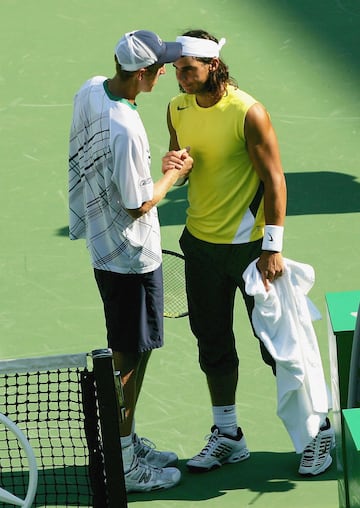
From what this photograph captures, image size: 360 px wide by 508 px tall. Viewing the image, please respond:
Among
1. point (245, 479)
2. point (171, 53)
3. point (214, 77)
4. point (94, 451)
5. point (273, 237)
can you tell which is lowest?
point (245, 479)

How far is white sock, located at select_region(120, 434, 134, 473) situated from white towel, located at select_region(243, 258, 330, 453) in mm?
572

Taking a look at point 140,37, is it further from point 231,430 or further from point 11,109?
point 11,109

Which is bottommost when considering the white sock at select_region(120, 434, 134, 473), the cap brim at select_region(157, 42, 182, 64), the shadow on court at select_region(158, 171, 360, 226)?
the white sock at select_region(120, 434, 134, 473)

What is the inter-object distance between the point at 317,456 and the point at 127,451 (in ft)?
2.38

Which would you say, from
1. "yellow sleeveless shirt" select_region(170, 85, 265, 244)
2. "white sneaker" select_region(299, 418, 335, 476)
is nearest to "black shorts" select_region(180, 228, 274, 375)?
"yellow sleeveless shirt" select_region(170, 85, 265, 244)

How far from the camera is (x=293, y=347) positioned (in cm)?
A: 446

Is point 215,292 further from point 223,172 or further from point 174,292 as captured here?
point 174,292

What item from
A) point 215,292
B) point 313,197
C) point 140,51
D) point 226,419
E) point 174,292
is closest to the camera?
point 140,51

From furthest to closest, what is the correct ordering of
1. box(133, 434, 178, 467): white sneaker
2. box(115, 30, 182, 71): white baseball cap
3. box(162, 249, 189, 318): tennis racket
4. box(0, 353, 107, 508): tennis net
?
box(162, 249, 189, 318): tennis racket < box(133, 434, 178, 467): white sneaker < box(115, 30, 182, 71): white baseball cap < box(0, 353, 107, 508): tennis net

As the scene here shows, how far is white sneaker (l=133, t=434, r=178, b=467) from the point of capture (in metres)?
4.69

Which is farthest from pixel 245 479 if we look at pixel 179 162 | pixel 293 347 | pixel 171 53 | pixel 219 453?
pixel 171 53

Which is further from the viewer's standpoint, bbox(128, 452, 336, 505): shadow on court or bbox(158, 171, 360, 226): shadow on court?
bbox(158, 171, 360, 226): shadow on court

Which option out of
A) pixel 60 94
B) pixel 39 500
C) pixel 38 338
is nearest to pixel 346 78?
pixel 60 94

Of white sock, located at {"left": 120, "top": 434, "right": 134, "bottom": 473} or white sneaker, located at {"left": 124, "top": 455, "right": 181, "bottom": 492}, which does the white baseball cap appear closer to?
white sock, located at {"left": 120, "top": 434, "right": 134, "bottom": 473}
